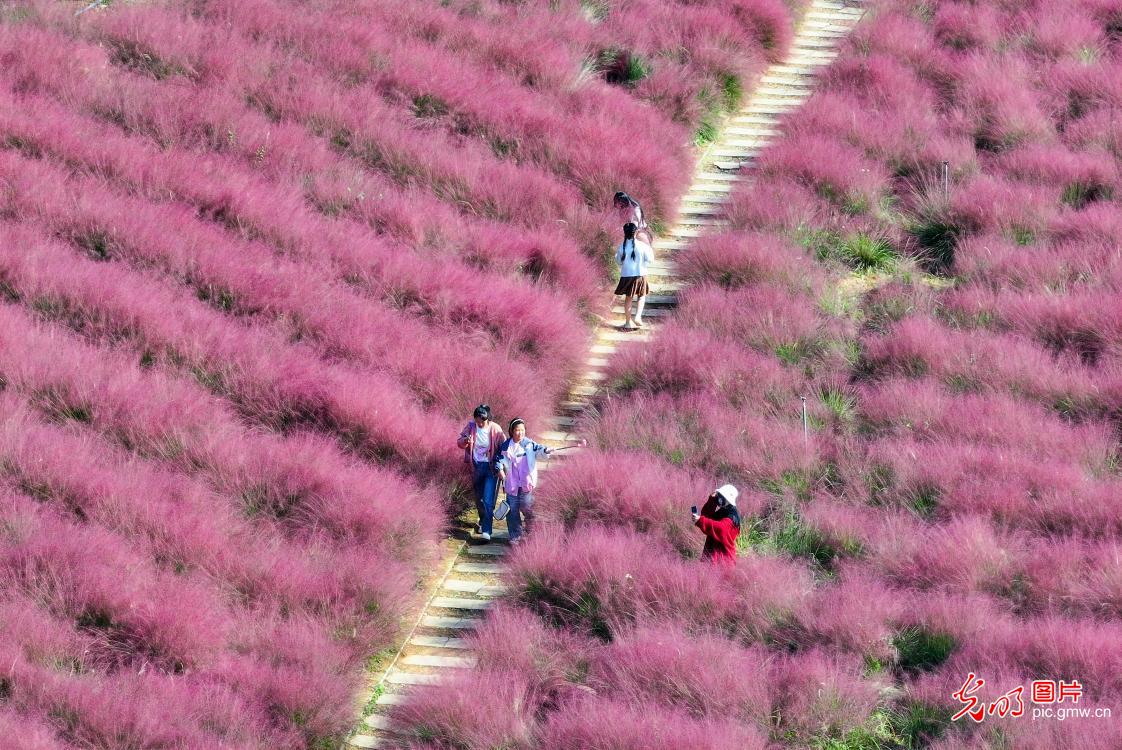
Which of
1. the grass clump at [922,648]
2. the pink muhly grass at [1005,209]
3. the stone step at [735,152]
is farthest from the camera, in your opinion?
the stone step at [735,152]

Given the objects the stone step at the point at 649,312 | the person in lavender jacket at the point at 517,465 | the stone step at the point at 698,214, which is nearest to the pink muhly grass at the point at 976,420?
the stone step at the point at 649,312

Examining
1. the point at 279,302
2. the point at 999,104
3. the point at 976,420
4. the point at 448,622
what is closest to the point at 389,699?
the point at 448,622

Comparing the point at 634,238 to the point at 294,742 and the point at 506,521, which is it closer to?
the point at 506,521

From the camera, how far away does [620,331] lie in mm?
14898

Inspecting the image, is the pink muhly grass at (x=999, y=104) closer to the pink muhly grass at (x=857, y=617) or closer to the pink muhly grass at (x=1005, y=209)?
the pink muhly grass at (x=1005, y=209)

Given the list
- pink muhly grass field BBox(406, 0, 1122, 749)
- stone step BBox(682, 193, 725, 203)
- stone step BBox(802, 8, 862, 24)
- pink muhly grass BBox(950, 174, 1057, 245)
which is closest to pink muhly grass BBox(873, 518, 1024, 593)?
pink muhly grass field BBox(406, 0, 1122, 749)

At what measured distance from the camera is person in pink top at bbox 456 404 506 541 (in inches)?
467

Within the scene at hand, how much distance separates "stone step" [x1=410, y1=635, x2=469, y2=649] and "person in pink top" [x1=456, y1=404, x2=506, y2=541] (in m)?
1.17

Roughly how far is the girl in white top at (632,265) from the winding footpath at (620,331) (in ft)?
1.23

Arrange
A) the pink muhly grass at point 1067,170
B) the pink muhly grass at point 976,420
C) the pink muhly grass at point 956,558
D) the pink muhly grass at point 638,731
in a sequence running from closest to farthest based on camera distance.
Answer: the pink muhly grass at point 638,731
the pink muhly grass at point 956,558
the pink muhly grass at point 976,420
the pink muhly grass at point 1067,170

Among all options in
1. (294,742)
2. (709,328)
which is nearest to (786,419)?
(709,328)

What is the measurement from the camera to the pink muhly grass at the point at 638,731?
369 inches

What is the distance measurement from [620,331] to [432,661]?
4.78 m

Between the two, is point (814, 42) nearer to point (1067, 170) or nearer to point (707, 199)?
point (707, 199)
